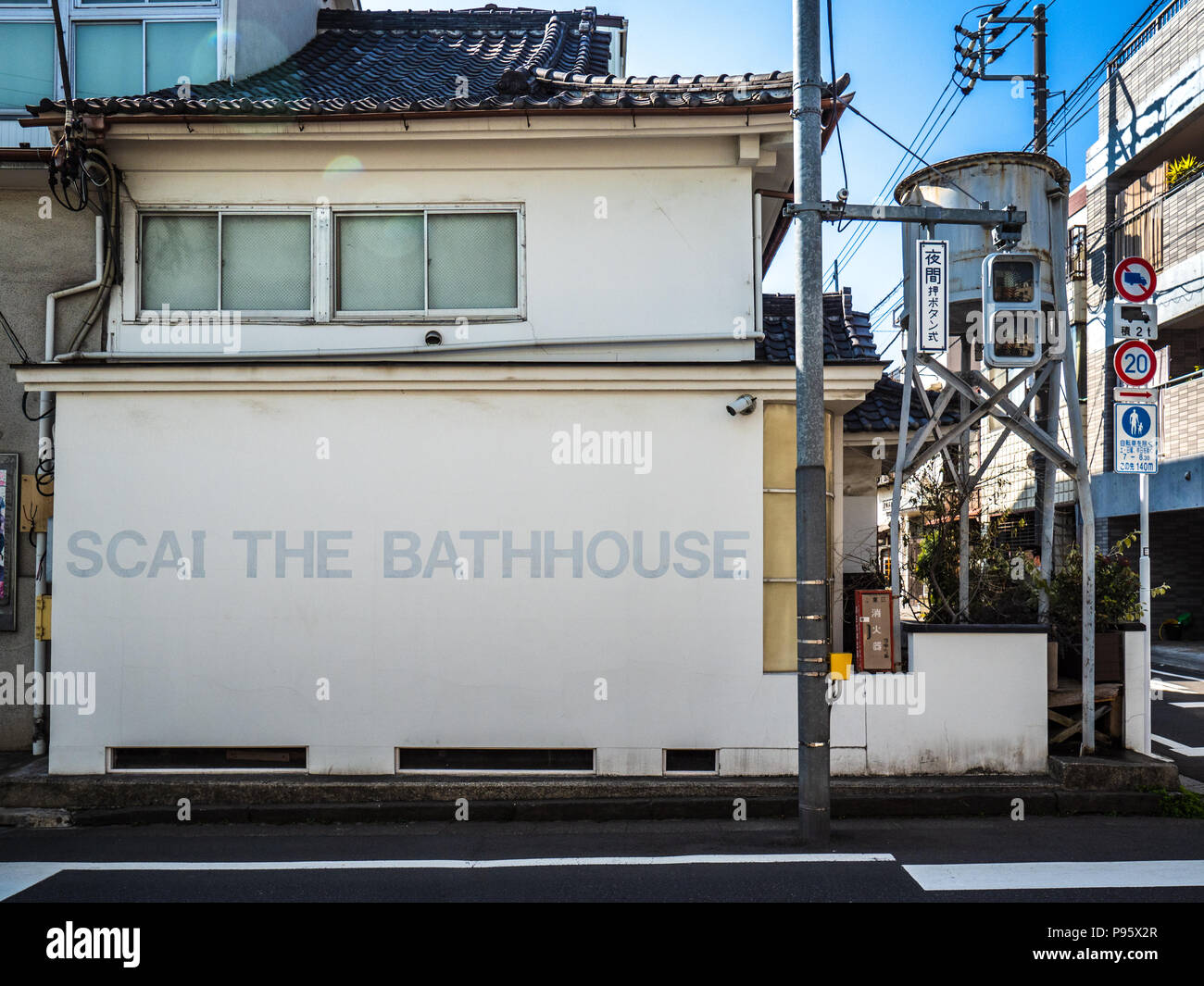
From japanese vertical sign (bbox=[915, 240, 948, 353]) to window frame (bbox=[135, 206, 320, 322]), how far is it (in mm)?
5913

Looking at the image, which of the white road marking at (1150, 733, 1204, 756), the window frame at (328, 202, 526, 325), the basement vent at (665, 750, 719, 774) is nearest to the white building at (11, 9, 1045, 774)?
the basement vent at (665, 750, 719, 774)

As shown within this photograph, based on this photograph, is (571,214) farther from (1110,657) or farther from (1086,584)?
(1110,657)

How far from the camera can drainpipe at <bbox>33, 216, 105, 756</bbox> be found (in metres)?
8.62

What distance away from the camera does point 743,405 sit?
26.0 ft

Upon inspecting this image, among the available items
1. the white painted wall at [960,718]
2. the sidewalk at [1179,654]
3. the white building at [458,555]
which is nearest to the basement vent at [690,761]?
the white building at [458,555]

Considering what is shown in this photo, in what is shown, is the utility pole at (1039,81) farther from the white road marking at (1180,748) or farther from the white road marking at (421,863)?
the white road marking at (421,863)

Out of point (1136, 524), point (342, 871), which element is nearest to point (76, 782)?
point (342, 871)

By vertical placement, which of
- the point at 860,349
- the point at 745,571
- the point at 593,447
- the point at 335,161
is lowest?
the point at 745,571

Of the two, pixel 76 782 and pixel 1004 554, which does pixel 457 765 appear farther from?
pixel 1004 554

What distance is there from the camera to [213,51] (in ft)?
33.3

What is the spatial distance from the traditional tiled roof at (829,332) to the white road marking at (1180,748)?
5.54 meters

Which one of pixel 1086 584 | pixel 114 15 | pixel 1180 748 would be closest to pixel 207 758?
pixel 1086 584

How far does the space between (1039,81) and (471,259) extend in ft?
50.8
